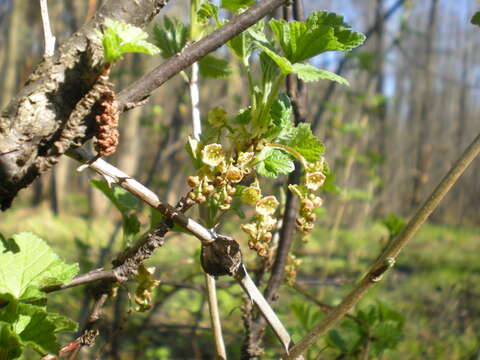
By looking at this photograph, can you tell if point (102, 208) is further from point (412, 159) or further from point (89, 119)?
point (412, 159)

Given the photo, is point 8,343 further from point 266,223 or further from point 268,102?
point 268,102

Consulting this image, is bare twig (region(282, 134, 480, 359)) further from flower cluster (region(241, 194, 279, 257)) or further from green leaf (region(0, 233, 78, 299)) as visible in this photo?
green leaf (region(0, 233, 78, 299))

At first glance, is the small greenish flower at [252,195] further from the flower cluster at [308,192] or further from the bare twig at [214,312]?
the bare twig at [214,312]

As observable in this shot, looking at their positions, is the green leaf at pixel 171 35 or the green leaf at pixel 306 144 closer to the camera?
the green leaf at pixel 306 144

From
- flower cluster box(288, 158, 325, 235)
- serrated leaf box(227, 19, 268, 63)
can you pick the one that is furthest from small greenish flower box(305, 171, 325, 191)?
serrated leaf box(227, 19, 268, 63)

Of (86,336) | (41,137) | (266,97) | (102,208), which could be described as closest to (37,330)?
(86,336)

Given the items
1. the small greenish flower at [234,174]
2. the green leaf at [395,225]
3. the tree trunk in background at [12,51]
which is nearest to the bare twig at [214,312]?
the small greenish flower at [234,174]

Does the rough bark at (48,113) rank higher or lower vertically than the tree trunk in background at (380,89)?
lower

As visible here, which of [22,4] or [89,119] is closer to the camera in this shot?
[89,119]
